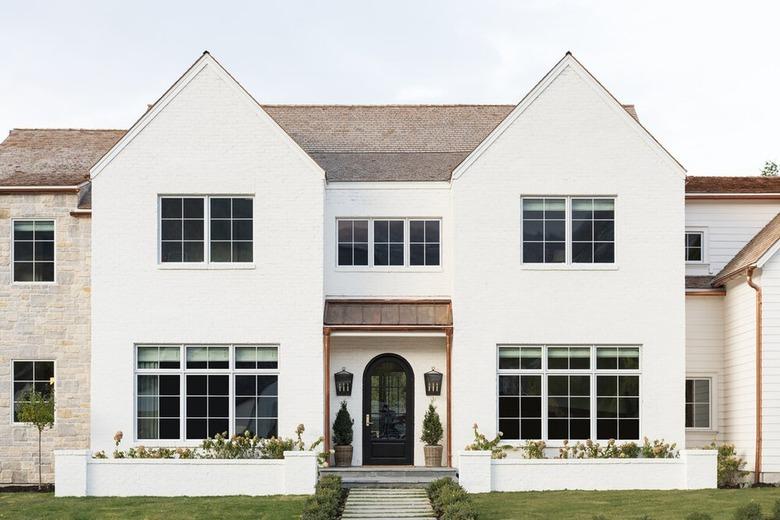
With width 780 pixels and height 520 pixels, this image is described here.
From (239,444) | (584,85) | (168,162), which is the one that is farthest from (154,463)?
(584,85)

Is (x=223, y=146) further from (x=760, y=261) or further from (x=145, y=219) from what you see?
(x=760, y=261)

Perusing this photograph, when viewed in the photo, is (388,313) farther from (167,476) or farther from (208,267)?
(167,476)

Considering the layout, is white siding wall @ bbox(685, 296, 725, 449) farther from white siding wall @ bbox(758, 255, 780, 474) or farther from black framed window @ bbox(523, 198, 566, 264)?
black framed window @ bbox(523, 198, 566, 264)

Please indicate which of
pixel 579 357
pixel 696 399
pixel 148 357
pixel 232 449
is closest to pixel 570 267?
pixel 579 357

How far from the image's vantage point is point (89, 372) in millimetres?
28062

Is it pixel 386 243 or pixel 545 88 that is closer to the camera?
pixel 545 88

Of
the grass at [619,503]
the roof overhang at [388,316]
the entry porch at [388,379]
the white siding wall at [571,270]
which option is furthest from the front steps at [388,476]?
the roof overhang at [388,316]

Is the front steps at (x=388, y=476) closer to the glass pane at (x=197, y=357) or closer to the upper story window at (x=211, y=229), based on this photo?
the glass pane at (x=197, y=357)

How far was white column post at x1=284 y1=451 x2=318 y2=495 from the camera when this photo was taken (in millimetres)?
23891

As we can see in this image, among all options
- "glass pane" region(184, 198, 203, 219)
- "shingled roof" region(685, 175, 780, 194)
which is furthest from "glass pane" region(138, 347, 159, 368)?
"shingled roof" region(685, 175, 780, 194)

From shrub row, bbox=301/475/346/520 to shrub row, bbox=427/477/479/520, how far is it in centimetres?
176

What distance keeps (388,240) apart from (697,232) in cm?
784

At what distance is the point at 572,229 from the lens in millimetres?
27047

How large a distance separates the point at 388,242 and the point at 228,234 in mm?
3639
